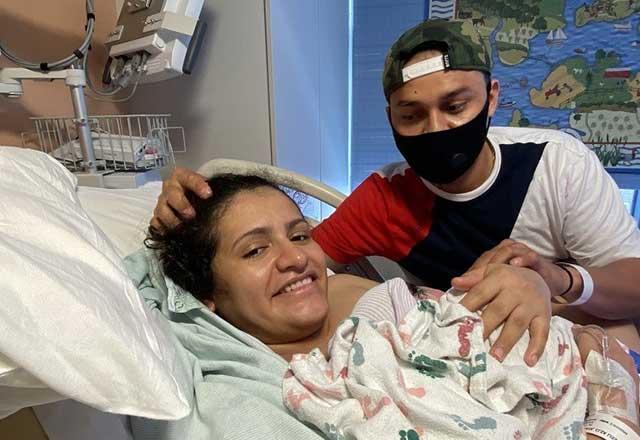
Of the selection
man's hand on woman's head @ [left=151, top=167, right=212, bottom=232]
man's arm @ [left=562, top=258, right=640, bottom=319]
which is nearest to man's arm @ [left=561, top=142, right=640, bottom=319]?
man's arm @ [left=562, top=258, right=640, bottom=319]

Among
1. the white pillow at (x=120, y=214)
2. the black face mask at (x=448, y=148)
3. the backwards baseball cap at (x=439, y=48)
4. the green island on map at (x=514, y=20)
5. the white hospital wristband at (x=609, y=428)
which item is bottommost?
the white hospital wristband at (x=609, y=428)

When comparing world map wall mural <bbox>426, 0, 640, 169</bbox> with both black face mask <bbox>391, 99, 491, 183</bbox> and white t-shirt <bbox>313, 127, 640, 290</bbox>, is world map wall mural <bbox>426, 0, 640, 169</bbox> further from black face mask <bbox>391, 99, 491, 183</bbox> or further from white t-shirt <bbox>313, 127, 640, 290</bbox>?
black face mask <bbox>391, 99, 491, 183</bbox>

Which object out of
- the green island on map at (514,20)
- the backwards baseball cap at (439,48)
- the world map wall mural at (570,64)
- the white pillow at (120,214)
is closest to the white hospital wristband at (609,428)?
the backwards baseball cap at (439,48)

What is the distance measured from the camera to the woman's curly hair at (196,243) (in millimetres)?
970

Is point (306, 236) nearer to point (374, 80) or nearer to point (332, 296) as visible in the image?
point (332, 296)

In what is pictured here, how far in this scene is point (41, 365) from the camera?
0.44m

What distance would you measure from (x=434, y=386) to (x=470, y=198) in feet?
2.27

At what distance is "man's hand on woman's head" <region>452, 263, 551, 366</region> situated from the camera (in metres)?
0.71

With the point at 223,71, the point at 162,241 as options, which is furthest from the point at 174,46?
the point at 162,241

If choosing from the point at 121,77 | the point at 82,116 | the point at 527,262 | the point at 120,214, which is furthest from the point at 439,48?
the point at 121,77

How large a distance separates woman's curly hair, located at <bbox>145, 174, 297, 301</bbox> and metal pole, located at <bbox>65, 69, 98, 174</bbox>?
0.55 meters

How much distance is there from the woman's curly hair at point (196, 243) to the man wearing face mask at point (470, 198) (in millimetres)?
30

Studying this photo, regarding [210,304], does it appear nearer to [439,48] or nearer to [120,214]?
[120,214]

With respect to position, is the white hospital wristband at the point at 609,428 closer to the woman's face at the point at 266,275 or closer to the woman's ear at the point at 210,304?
the woman's face at the point at 266,275
